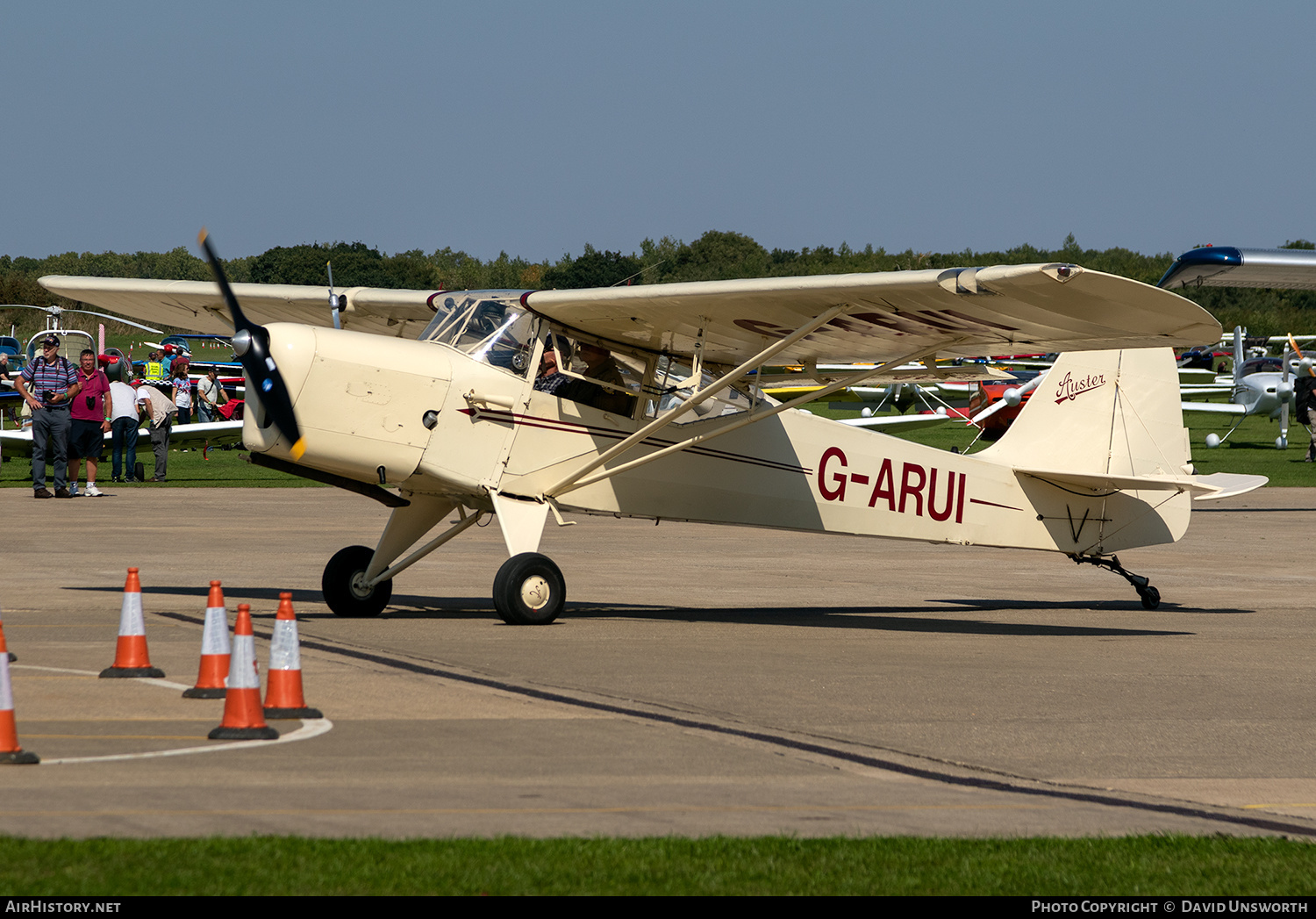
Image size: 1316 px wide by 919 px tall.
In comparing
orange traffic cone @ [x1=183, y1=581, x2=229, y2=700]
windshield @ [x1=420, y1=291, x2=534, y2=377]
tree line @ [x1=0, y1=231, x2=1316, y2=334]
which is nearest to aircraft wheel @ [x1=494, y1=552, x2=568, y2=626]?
windshield @ [x1=420, y1=291, x2=534, y2=377]

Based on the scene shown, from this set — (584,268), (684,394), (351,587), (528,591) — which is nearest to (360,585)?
(351,587)

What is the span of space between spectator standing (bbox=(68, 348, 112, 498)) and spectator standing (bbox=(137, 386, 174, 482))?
9.36ft

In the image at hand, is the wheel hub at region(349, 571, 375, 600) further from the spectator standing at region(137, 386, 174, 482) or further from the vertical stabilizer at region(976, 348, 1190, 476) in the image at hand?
the spectator standing at region(137, 386, 174, 482)

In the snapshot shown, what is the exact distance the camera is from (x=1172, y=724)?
27.1ft

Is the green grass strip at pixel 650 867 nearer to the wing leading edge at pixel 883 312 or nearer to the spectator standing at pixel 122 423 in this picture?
the wing leading edge at pixel 883 312

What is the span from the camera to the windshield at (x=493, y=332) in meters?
12.1

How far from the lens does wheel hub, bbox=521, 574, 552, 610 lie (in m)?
11.7

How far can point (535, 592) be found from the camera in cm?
1172

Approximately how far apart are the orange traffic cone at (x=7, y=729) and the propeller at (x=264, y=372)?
187 inches

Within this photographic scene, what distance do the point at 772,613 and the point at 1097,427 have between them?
3876 mm

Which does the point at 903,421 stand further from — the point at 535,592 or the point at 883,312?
the point at 535,592

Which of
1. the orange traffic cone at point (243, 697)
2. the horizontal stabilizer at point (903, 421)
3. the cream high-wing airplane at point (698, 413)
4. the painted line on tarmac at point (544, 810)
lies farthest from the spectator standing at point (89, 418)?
the painted line on tarmac at point (544, 810)

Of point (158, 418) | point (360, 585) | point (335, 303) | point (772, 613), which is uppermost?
point (335, 303)

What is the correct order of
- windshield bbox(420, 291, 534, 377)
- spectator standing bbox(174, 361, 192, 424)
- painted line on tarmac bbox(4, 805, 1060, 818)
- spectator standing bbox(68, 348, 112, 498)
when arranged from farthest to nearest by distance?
spectator standing bbox(174, 361, 192, 424) < spectator standing bbox(68, 348, 112, 498) < windshield bbox(420, 291, 534, 377) < painted line on tarmac bbox(4, 805, 1060, 818)
